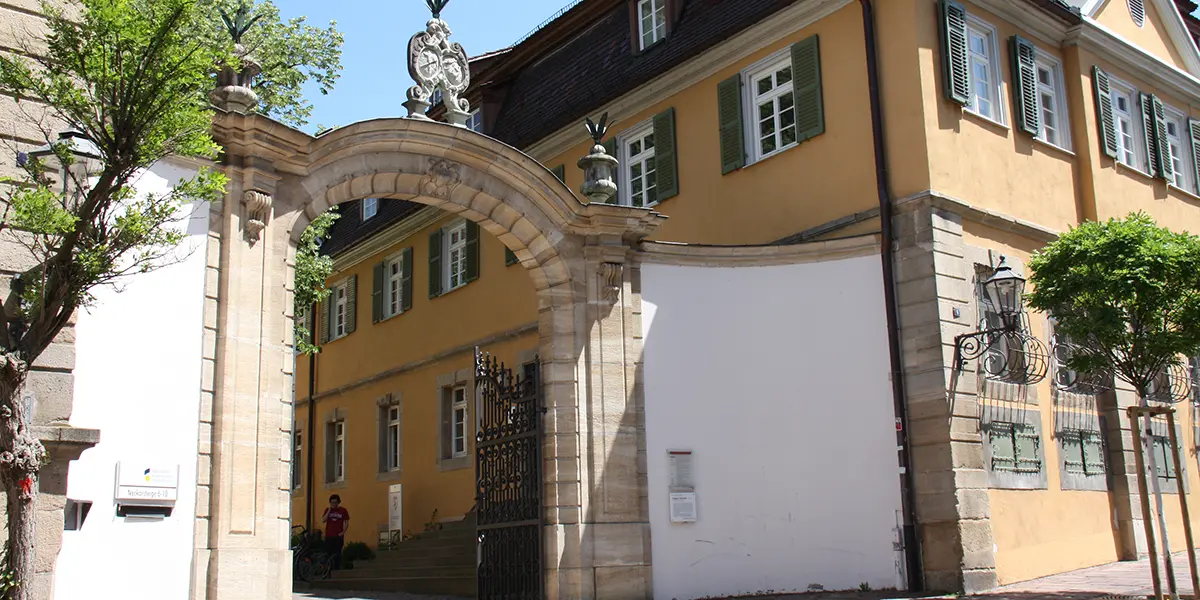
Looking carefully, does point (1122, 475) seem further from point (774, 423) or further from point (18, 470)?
point (18, 470)

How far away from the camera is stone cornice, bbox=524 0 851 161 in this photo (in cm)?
1563

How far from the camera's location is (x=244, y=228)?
35.9ft

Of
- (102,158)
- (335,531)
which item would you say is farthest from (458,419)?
(102,158)

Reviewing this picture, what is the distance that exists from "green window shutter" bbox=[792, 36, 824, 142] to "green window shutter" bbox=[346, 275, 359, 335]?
12523 millimetres

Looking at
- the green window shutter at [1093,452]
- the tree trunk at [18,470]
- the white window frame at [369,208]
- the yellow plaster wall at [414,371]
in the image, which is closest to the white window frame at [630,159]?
the yellow plaster wall at [414,371]

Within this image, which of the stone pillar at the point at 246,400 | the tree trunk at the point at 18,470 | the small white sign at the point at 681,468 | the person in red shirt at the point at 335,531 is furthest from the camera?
the person in red shirt at the point at 335,531

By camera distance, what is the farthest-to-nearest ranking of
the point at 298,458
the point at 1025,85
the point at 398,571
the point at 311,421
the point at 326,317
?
the point at 298,458
the point at 326,317
the point at 311,421
the point at 398,571
the point at 1025,85

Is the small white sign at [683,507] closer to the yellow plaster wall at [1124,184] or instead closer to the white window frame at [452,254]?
the yellow plaster wall at [1124,184]

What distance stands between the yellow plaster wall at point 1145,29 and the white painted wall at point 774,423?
664cm

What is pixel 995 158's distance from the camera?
15.1 m

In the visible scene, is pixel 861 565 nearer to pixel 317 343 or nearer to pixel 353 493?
pixel 353 493

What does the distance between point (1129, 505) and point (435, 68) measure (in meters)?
9.69

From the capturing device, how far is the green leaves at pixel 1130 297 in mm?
11445

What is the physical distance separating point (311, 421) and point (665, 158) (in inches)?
483
